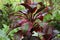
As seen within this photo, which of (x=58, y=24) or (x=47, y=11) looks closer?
(x=58, y=24)

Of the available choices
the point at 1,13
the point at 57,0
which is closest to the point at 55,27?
the point at 1,13

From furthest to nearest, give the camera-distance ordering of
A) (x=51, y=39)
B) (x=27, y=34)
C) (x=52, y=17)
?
1. (x=52, y=17)
2. (x=27, y=34)
3. (x=51, y=39)

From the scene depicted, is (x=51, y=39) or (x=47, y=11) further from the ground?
(x=47, y=11)

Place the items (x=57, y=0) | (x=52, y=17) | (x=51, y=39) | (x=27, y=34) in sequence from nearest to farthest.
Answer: (x=51, y=39)
(x=27, y=34)
(x=52, y=17)
(x=57, y=0)

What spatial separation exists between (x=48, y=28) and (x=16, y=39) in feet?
0.89

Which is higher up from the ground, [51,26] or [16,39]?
[51,26]

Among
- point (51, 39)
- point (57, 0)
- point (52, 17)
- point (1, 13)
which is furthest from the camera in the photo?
point (57, 0)

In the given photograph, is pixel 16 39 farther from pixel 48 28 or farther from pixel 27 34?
pixel 48 28

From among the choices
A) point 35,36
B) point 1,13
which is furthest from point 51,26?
point 1,13

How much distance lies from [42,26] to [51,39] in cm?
15

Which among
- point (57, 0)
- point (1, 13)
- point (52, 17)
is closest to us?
point (52, 17)

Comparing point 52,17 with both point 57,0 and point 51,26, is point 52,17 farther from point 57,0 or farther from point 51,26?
point 57,0

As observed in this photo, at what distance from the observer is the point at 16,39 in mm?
1367

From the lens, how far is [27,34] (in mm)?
1374
